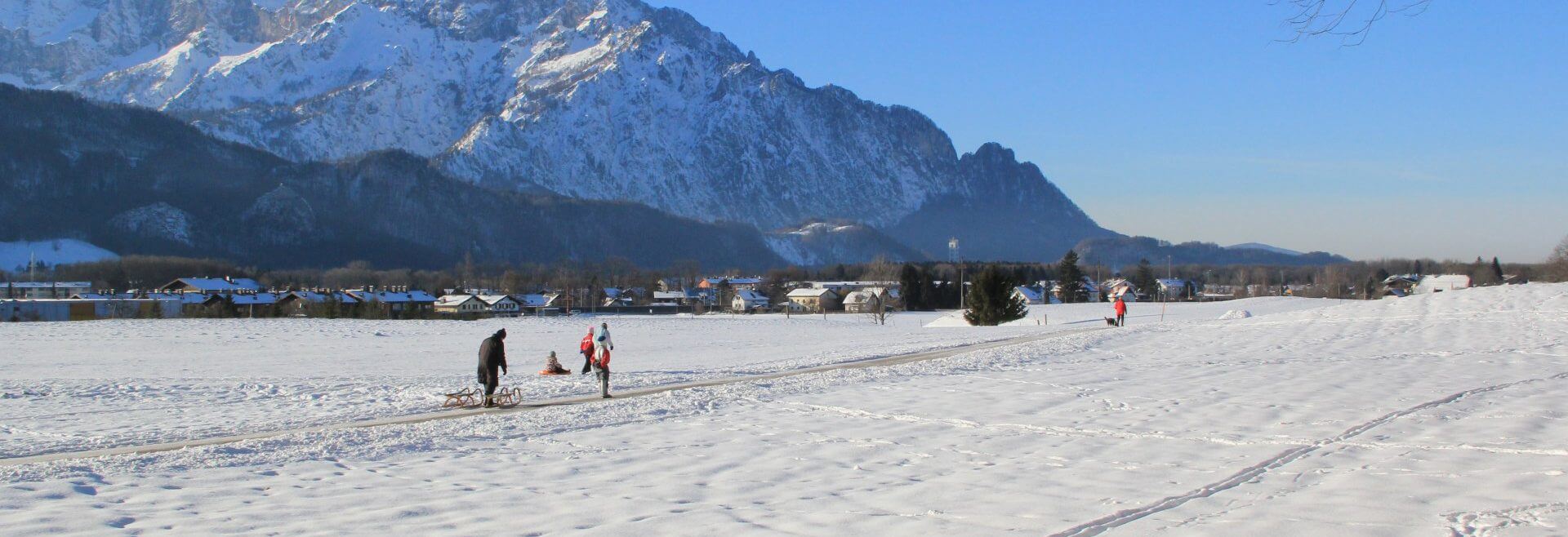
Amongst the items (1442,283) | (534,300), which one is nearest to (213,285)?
(534,300)

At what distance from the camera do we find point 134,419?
19047 mm

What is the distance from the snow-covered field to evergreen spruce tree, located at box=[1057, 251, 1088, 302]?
315 feet

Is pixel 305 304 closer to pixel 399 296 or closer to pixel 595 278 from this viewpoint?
pixel 399 296

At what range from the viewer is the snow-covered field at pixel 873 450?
1010cm

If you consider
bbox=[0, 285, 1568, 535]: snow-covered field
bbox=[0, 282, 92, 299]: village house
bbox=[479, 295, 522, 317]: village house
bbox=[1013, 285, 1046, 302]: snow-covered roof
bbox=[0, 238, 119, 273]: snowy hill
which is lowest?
bbox=[0, 285, 1568, 535]: snow-covered field

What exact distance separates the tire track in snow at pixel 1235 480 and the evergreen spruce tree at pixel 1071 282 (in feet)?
362

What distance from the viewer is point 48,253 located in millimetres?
188125

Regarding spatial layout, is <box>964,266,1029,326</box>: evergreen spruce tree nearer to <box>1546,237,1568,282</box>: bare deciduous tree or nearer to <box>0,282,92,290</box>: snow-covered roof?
<box>1546,237,1568,282</box>: bare deciduous tree

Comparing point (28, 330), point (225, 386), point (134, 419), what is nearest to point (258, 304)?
point (28, 330)

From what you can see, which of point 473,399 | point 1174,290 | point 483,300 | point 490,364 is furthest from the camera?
point 1174,290

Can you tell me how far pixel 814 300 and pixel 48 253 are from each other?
130833 mm

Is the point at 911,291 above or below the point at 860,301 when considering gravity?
above

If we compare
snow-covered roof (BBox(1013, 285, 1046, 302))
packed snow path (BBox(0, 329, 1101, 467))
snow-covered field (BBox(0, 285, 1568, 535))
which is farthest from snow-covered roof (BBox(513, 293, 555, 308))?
packed snow path (BBox(0, 329, 1101, 467))

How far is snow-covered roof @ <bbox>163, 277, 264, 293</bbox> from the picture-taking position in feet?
438
